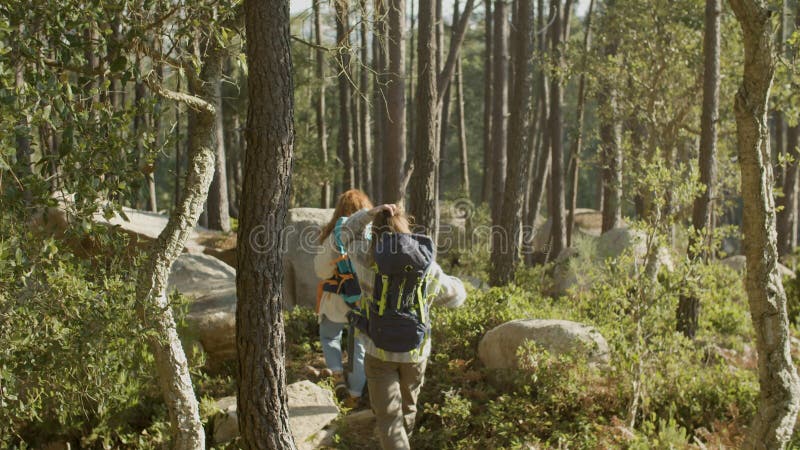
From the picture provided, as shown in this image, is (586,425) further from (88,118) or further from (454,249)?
(454,249)

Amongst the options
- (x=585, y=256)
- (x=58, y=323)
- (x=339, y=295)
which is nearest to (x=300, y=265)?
(x=339, y=295)

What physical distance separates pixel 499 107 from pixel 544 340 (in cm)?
993

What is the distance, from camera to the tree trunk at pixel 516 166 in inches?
446

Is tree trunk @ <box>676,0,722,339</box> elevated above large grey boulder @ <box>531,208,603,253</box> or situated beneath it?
elevated above

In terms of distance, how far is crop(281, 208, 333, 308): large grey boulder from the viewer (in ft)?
36.7

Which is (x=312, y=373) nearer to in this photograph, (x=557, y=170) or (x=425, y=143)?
(x=425, y=143)

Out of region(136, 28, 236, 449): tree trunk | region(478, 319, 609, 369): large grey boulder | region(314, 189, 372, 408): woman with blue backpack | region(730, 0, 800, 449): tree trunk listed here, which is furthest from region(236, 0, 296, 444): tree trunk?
region(730, 0, 800, 449): tree trunk

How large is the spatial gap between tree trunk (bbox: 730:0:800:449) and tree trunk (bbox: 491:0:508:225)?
31.3 feet

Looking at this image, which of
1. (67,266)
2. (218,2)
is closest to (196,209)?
(67,266)

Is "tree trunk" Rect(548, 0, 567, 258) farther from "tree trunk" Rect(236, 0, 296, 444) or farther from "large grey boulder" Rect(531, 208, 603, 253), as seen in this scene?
"tree trunk" Rect(236, 0, 296, 444)

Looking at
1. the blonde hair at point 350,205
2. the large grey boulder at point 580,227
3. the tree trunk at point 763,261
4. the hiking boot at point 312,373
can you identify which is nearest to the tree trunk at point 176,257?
the blonde hair at point 350,205

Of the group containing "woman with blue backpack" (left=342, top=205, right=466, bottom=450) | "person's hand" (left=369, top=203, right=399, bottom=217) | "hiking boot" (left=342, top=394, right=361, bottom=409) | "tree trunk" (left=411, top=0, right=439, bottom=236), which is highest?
"tree trunk" (left=411, top=0, right=439, bottom=236)

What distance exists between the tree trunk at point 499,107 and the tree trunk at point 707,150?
18.5ft

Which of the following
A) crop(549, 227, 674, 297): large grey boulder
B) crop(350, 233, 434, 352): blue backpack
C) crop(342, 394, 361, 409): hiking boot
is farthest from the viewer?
crop(549, 227, 674, 297): large grey boulder
